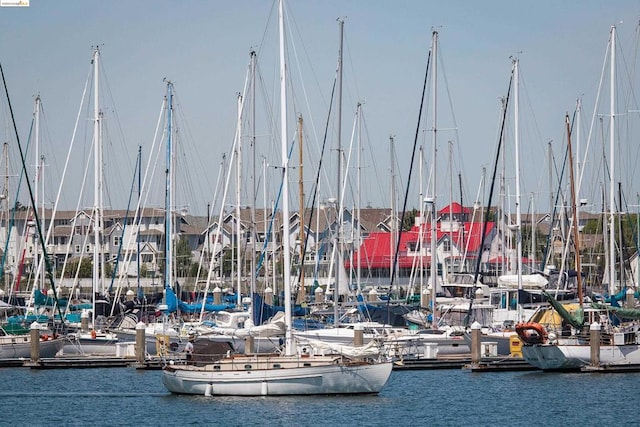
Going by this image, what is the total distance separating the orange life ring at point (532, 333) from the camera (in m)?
50.7

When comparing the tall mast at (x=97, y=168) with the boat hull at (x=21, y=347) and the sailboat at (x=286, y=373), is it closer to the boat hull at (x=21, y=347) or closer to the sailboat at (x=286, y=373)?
the boat hull at (x=21, y=347)

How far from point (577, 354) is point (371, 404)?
1245 cm

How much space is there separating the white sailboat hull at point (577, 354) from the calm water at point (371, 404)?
0.75m

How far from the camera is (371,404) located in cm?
4203

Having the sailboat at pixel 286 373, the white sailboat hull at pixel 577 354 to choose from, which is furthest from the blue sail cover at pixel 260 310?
the white sailboat hull at pixel 577 354

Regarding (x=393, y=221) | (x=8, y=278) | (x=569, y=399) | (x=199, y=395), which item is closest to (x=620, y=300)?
(x=393, y=221)

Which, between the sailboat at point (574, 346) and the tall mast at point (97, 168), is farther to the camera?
the tall mast at point (97, 168)

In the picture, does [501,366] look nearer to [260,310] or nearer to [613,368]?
[613,368]

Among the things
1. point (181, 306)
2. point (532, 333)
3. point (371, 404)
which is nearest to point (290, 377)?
point (371, 404)

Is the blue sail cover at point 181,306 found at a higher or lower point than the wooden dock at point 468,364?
higher

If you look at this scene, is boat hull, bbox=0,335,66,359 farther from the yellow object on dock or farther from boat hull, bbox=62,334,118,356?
the yellow object on dock

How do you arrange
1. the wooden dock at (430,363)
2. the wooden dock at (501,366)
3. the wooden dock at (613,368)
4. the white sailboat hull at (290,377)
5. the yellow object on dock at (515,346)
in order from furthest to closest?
the yellow object on dock at (515,346), the wooden dock at (430,363), the wooden dock at (501,366), the wooden dock at (613,368), the white sailboat hull at (290,377)

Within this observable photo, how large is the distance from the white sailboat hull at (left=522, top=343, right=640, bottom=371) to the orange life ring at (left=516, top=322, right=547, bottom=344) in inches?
10.1

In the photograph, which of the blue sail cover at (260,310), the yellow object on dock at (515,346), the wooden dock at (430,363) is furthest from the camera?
the yellow object on dock at (515,346)
